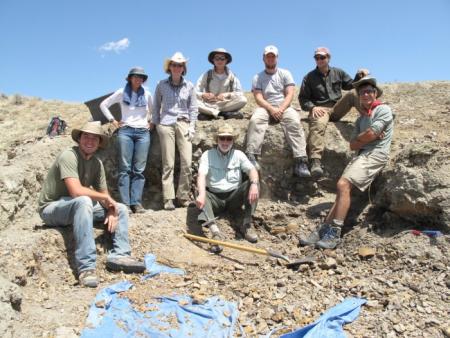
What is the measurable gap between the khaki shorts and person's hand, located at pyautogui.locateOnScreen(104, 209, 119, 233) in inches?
127

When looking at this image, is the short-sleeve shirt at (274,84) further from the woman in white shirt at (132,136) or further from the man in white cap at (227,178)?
the woman in white shirt at (132,136)

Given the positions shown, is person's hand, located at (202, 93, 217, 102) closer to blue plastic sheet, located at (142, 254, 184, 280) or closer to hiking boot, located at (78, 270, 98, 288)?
blue plastic sheet, located at (142, 254, 184, 280)

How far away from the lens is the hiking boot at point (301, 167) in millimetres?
6793

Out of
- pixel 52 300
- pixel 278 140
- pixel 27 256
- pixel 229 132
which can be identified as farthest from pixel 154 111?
pixel 52 300

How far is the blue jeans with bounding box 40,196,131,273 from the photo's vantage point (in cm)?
470

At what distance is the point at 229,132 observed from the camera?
20.3ft

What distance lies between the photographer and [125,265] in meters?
4.92

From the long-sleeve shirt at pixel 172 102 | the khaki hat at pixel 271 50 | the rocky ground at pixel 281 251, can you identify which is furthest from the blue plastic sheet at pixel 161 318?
the khaki hat at pixel 271 50

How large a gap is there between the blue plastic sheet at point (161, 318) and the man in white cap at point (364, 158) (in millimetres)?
2089

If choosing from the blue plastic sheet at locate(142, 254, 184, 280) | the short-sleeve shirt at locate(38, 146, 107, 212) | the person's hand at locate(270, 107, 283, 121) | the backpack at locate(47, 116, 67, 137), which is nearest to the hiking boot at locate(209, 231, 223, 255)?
the blue plastic sheet at locate(142, 254, 184, 280)

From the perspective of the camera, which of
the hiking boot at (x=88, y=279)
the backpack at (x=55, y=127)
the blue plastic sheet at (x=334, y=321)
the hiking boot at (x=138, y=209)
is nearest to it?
the blue plastic sheet at (x=334, y=321)

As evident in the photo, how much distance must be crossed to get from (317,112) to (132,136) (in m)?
3.25

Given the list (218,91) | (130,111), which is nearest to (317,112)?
(218,91)

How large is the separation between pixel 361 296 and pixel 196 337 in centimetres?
193
